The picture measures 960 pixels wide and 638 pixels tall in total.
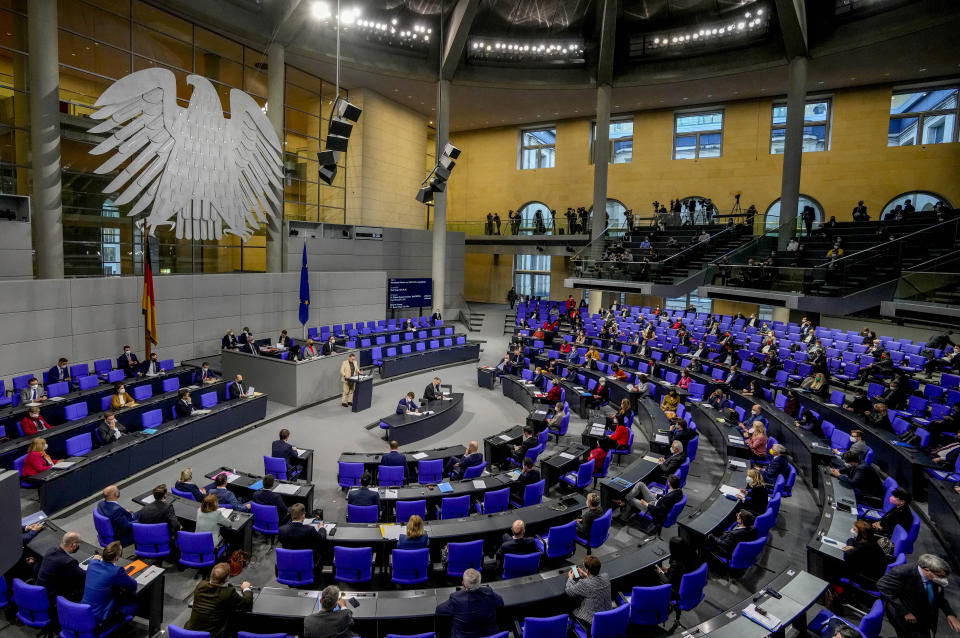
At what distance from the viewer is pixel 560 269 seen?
1261 inches

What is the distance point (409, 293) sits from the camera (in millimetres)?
24609

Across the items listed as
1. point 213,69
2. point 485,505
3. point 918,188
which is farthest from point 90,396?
point 918,188

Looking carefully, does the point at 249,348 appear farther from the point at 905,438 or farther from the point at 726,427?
the point at 905,438

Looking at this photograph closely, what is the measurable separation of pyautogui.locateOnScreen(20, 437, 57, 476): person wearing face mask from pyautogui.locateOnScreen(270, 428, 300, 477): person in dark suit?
3072 millimetres

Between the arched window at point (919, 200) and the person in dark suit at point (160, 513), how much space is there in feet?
91.9

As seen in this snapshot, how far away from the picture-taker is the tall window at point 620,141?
29.6 meters

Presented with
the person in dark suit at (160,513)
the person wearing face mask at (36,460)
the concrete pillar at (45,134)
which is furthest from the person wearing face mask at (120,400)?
the concrete pillar at (45,134)

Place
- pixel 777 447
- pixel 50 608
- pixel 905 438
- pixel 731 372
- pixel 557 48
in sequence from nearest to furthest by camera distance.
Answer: pixel 50 608
pixel 777 447
pixel 905 438
pixel 731 372
pixel 557 48

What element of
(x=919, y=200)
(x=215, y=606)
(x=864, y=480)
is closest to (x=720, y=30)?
(x=919, y=200)

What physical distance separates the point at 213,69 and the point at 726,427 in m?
20.8

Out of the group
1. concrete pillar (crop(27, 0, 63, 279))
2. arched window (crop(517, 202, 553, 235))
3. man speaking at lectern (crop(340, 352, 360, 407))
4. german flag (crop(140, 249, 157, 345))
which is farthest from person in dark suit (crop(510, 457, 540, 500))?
arched window (crop(517, 202, 553, 235))

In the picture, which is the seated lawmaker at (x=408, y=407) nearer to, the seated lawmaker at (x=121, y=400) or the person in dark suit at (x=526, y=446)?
the person in dark suit at (x=526, y=446)

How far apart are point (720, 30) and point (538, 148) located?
485 inches

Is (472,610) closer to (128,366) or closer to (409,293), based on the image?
(128,366)
